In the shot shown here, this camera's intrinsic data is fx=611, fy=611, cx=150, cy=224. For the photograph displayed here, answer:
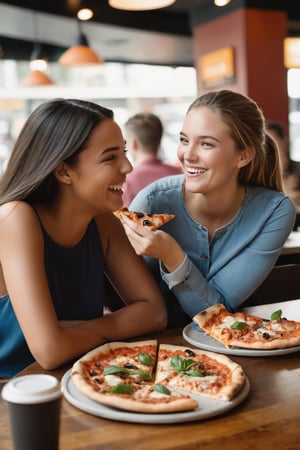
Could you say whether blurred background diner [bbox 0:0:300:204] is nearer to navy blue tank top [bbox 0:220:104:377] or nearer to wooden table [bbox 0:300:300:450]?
navy blue tank top [bbox 0:220:104:377]

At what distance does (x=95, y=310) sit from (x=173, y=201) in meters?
0.58

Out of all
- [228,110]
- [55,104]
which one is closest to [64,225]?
[55,104]

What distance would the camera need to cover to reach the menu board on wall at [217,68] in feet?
29.0

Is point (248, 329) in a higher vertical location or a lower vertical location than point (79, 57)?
lower

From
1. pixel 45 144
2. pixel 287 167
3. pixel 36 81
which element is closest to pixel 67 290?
pixel 45 144

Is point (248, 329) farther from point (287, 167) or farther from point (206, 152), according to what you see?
point (287, 167)

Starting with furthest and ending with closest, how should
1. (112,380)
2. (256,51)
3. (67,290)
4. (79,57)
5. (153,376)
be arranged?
(256,51)
(79,57)
(67,290)
(153,376)
(112,380)

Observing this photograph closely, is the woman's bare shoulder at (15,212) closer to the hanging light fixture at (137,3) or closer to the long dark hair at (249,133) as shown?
the long dark hair at (249,133)

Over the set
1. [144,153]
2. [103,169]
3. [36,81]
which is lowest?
[144,153]

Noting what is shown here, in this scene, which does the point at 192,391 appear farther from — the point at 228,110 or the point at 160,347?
the point at 228,110

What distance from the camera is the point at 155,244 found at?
6.98 feet

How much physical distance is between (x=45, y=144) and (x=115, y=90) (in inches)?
462

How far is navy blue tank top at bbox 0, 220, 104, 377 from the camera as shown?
2123 mm

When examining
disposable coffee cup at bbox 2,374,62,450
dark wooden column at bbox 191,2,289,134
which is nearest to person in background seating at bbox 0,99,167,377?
disposable coffee cup at bbox 2,374,62,450
